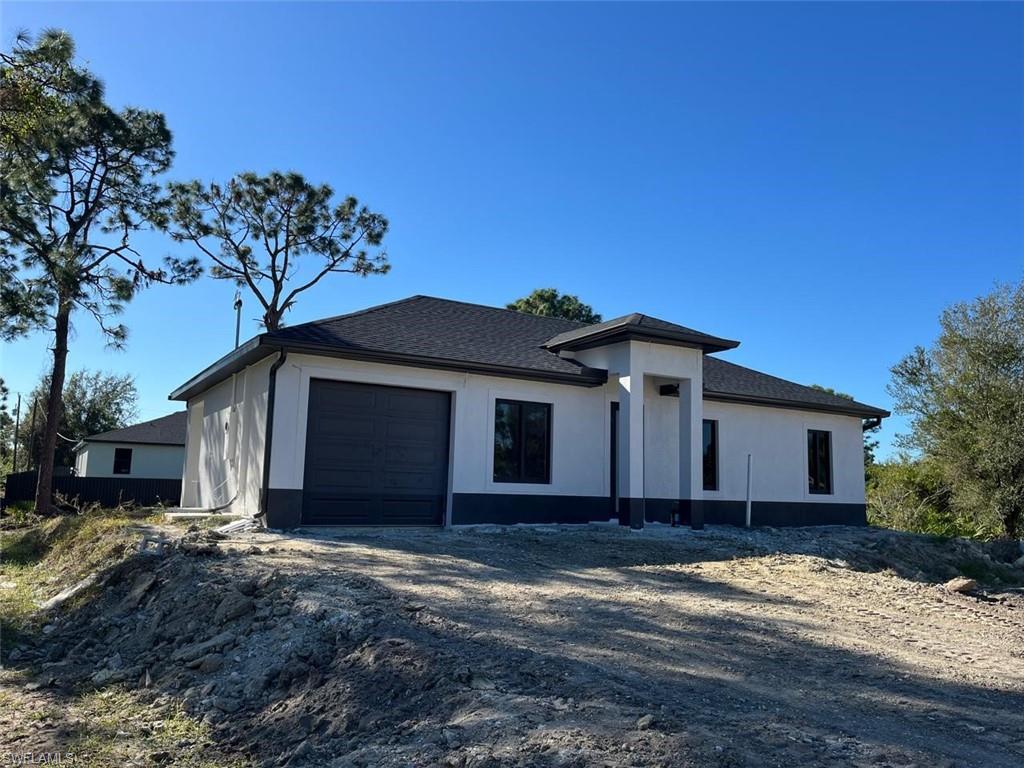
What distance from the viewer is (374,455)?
43.9 feet

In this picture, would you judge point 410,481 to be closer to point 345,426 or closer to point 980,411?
point 345,426

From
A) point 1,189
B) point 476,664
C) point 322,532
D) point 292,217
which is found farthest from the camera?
point 292,217

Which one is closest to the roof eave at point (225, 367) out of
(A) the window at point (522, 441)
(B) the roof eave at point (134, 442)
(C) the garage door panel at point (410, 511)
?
(C) the garage door panel at point (410, 511)

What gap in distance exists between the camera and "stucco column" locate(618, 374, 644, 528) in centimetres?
1472

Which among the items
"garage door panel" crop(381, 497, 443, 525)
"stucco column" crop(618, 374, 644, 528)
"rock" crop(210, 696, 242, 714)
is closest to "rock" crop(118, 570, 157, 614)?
"rock" crop(210, 696, 242, 714)

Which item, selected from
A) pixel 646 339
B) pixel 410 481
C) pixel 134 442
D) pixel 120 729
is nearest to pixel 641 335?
pixel 646 339

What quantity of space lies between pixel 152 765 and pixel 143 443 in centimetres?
3231

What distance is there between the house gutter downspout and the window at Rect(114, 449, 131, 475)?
25.9 metres

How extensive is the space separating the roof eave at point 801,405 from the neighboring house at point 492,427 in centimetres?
7

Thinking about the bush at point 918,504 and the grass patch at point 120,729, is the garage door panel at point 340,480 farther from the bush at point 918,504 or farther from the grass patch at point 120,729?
the bush at point 918,504

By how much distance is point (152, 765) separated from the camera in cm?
498

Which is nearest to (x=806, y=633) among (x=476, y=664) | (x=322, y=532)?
(x=476, y=664)

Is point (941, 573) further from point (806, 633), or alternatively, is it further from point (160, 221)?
point (160, 221)

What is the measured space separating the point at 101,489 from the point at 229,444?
1559 centimetres
